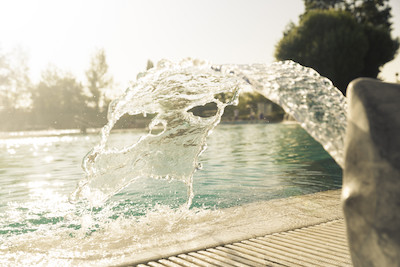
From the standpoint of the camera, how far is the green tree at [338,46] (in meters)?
35.0

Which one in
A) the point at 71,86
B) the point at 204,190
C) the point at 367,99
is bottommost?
the point at 204,190

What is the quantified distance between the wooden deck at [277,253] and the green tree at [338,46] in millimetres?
33572

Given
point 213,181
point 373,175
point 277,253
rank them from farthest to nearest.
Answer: point 213,181 → point 277,253 → point 373,175

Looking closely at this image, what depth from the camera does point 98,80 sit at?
191ft

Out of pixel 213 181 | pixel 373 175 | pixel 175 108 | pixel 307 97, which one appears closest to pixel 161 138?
pixel 175 108

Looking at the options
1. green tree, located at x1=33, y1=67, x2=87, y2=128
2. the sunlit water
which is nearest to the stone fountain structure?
the sunlit water

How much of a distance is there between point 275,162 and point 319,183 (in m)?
3.28

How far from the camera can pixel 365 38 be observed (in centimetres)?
3550

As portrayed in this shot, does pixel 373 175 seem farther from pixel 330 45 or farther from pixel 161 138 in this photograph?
pixel 330 45

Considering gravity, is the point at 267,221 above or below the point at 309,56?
below

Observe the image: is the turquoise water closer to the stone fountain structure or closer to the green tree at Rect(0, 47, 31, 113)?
the stone fountain structure

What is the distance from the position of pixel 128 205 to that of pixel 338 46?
3262cm

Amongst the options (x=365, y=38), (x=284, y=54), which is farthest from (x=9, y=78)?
(x=365, y=38)

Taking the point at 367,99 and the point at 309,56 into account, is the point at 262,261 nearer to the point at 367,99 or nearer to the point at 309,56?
the point at 367,99
